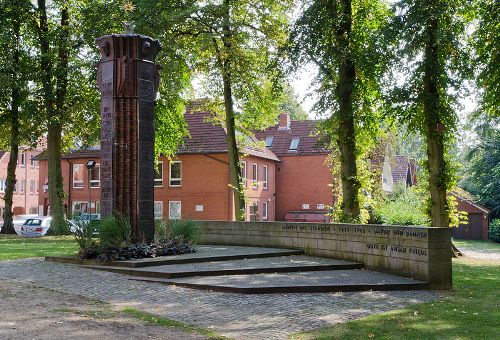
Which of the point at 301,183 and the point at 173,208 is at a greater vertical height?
the point at 301,183

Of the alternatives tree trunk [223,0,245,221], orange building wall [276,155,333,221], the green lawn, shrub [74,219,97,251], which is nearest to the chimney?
orange building wall [276,155,333,221]

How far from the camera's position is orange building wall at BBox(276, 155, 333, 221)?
2099 inches

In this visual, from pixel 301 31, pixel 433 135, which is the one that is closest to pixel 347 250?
pixel 433 135

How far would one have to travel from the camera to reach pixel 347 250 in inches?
639

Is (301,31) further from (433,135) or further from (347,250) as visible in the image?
(347,250)

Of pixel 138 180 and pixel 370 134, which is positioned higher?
pixel 370 134

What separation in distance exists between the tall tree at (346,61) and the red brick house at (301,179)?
27.6 m

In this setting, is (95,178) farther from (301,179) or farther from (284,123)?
(284,123)

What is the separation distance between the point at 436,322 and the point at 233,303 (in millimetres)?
3363

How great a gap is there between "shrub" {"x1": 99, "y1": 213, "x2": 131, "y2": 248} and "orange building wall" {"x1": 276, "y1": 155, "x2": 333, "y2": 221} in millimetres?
38181

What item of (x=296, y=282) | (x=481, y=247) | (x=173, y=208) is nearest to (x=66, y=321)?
(x=296, y=282)

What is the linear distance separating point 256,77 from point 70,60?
A: 31.7ft

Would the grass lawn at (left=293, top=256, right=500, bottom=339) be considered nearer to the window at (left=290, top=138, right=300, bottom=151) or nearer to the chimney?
the window at (left=290, top=138, right=300, bottom=151)

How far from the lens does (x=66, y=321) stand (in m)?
8.57
